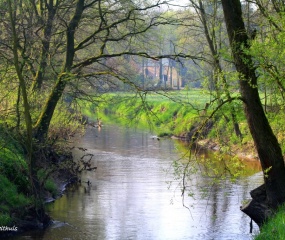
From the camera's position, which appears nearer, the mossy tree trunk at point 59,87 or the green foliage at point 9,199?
the green foliage at point 9,199

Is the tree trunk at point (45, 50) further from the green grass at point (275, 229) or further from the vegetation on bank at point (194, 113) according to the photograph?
the green grass at point (275, 229)

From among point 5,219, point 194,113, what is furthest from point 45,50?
point 5,219

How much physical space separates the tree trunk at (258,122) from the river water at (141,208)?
1.57 metres

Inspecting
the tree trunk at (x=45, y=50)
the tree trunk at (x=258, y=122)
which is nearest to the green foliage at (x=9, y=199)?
the tree trunk at (x=45, y=50)

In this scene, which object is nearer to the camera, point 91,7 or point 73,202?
point 73,202

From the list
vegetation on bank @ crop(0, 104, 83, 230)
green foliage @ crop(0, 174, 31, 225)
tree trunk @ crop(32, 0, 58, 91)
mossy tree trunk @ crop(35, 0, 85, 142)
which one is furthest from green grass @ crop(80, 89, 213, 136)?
green foliage @ crop(0, 174, 31, 225)

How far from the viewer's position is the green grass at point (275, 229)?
11109mm

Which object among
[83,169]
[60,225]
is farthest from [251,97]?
[83,169]

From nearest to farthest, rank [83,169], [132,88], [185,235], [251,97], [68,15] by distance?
1. [251,97]
2. [185,235]
3. [132,88]
4. [68,15]
5. [83,169]

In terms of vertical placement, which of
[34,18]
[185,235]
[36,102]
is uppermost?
[34,18]

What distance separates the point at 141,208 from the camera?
1830 centimetres

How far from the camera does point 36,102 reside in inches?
751

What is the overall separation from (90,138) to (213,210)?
61.5ft

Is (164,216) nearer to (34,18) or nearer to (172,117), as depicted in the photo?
(34,18)
